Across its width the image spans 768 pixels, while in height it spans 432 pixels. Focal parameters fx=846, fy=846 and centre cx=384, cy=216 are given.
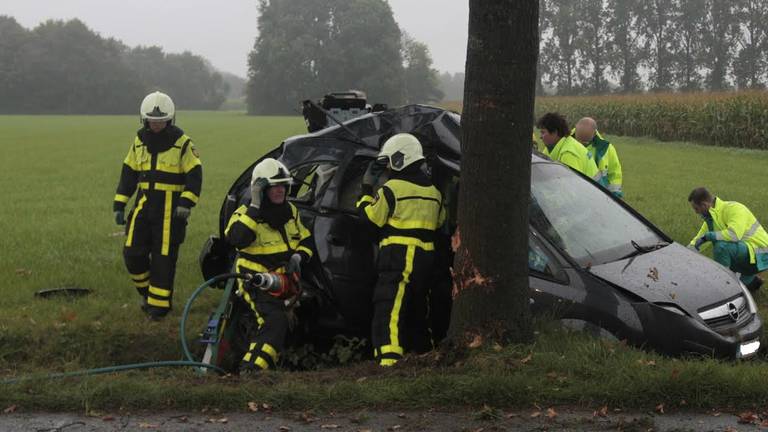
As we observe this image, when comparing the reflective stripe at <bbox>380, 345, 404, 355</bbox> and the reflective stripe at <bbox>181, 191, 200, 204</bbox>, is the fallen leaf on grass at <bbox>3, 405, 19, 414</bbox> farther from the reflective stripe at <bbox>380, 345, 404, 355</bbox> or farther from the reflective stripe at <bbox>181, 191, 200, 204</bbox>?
the reflective stripe at <bbox>181, 191, 200, 204</bbox>

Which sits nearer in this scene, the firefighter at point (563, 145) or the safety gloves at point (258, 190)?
the safety gloves at point (258, 190)

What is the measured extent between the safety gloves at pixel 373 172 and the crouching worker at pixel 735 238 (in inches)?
135

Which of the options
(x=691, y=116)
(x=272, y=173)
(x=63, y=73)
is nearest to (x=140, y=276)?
(x=272, y=173)

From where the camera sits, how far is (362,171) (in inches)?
261

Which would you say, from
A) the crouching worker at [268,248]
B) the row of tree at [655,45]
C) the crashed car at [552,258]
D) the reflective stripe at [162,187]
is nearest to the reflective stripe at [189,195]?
the reflective stripe at [162,187]

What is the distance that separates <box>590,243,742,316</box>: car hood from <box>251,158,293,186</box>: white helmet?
2282 mm

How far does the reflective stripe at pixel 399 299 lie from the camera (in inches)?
232

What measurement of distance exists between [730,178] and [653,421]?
1663 centimetres

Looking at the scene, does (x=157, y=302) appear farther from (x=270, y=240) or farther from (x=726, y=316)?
(x=726, y=316)

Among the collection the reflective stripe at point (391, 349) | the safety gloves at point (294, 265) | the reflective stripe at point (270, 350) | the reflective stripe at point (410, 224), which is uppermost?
the reflective stripe at point (410, 224)

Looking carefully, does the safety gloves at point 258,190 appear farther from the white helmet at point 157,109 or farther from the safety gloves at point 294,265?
the white helmet at point 157,109

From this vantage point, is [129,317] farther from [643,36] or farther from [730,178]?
[643,36]

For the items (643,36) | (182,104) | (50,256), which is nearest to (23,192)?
(50,256)

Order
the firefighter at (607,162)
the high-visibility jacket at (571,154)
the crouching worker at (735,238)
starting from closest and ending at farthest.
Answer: the crouching worker at (735,238) < the high-visibility jacket at (571,154) < the firefighter at (607,162)
